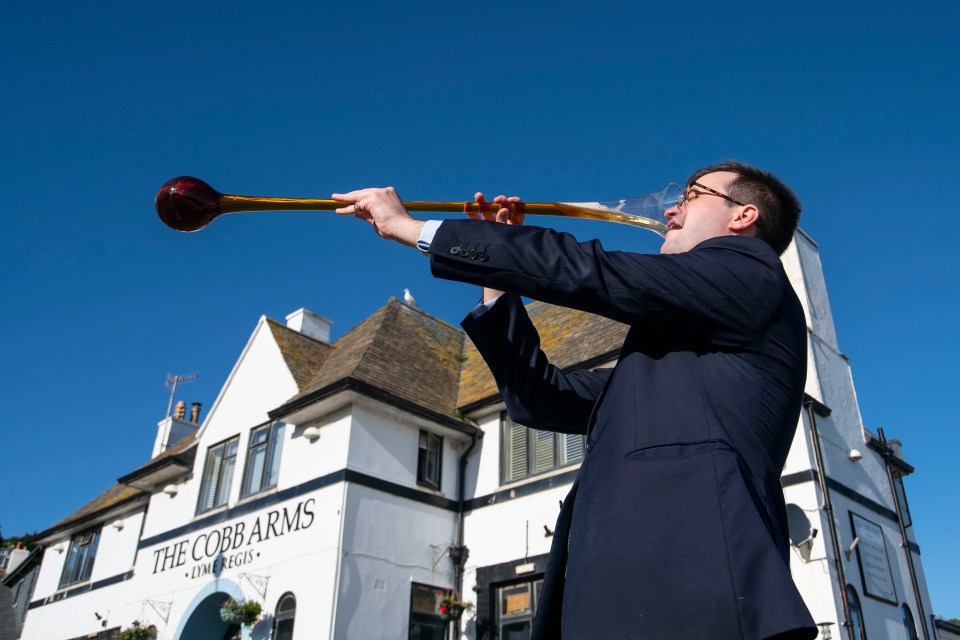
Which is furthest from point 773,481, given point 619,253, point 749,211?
point 749,211

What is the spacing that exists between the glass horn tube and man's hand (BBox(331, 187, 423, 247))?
1.48 ft

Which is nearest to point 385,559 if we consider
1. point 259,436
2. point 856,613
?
point 259,436

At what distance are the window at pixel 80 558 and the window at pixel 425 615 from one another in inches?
371

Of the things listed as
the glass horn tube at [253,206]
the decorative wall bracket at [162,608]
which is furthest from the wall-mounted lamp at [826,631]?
the decorative wall bracket at [162,608]

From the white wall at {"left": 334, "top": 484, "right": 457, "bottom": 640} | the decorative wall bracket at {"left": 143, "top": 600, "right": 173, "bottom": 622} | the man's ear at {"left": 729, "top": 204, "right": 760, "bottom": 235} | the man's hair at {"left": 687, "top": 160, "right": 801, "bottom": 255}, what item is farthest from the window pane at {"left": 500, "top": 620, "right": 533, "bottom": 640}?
the man's ear at {"left": 729, "top": 204, "right": 760, "bottom": 235}

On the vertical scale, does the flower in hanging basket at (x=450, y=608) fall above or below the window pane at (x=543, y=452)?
below

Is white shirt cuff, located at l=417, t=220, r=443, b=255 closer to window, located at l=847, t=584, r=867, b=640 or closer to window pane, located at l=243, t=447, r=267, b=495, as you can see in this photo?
window, located at l=847, t=584, r=867, b=640

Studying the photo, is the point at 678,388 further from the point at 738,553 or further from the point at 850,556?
the point at 850,556

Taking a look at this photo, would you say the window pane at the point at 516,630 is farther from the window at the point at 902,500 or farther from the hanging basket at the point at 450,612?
the window at the point at 902,500

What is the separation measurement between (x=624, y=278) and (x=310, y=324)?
16.5 meters

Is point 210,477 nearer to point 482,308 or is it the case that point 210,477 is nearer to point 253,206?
point 253,206

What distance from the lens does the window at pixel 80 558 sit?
60.8 feet

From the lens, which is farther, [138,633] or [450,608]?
[138,633]

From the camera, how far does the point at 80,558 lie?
19.0 meters
